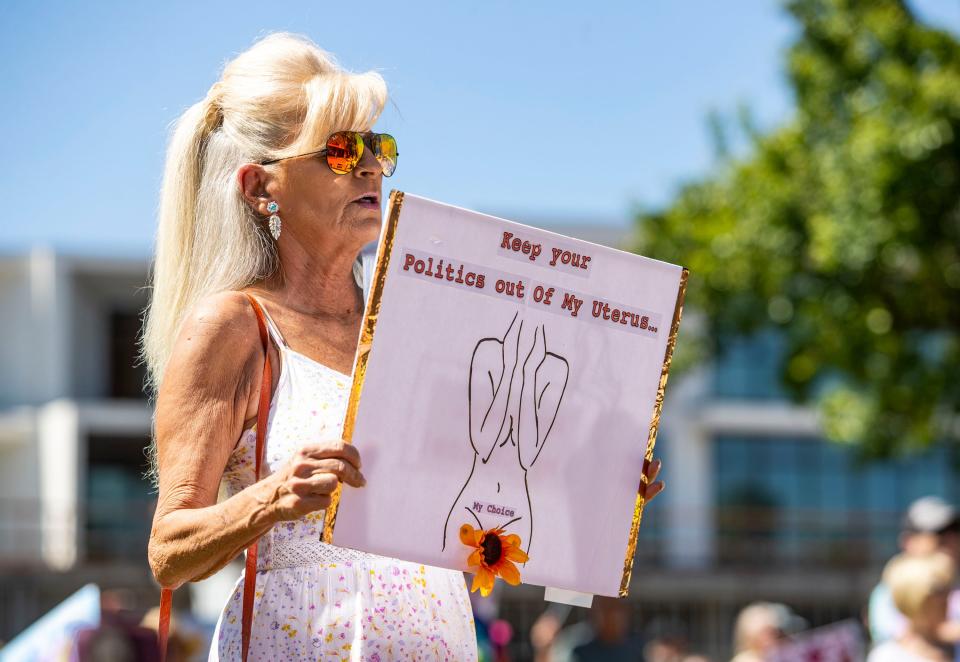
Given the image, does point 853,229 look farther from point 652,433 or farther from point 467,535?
point 467,535

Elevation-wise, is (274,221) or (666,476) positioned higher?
(274,221)

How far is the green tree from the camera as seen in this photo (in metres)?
13.2

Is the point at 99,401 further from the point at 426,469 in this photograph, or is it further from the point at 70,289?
the point at 426,469

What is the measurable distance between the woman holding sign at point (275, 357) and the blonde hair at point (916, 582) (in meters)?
3.40

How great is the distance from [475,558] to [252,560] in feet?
1.18

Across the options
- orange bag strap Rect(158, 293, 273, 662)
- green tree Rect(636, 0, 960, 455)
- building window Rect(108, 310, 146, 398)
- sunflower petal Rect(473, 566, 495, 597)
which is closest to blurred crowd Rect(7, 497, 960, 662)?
orange bag strap Rect(158, 293, 273, 662)

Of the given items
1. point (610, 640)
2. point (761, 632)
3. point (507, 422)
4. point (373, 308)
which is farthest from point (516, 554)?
point (610, 640)

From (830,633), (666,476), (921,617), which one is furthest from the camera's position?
(666,476)

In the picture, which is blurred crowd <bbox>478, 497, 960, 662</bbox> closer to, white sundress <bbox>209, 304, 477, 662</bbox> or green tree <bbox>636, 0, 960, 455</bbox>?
white sundress <bbox>209, 304, 477, 662</bbox>

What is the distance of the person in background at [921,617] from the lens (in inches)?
211

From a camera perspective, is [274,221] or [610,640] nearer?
[274,221]

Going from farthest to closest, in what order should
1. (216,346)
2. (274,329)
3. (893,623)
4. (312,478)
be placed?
(893,623), (274,329), (216,346), (312,478)

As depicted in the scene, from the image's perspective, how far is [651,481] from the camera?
7.85 ft

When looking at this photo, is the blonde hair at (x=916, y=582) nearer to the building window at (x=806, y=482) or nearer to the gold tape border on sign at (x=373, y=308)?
the gold tape border on sign at (x=373, y=308)
